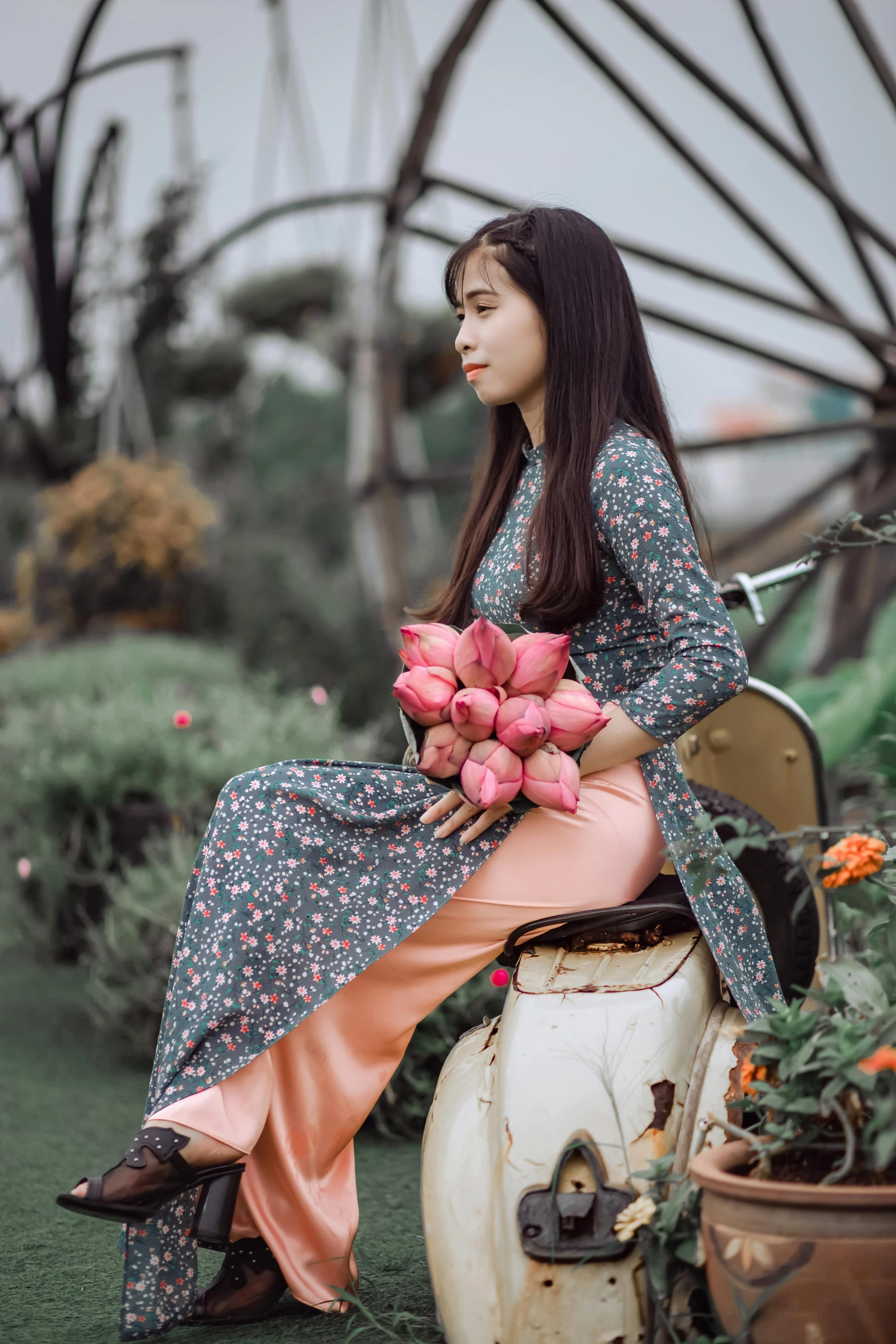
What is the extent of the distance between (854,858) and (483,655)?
422mm

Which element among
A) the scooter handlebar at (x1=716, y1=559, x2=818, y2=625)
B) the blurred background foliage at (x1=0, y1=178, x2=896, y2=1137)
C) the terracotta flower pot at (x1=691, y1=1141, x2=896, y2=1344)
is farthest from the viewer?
the blurred background foliage at (x1=0, y1=178, x2=896, y2=1137)

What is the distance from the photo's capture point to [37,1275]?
1812 millimetres

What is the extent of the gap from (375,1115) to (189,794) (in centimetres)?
138

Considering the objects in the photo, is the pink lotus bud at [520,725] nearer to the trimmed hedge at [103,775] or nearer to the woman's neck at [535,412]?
the woman's neck at [535,412]

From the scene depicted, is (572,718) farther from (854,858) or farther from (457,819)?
(854,858)

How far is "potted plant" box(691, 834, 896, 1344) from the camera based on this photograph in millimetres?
1075

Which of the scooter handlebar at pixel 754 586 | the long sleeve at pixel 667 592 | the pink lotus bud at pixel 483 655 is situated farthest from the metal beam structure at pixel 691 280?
the pink lotus bud at pixel 483 655

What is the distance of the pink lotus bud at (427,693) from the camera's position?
1.40 metres

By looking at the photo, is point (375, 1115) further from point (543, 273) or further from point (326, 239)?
point (326, 239)

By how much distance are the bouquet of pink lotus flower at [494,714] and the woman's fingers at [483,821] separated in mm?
80

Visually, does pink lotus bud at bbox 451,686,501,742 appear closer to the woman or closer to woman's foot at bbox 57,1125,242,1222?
the woman

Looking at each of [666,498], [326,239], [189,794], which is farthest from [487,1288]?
[326,239]

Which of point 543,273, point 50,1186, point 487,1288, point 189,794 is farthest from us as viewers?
point 189,794

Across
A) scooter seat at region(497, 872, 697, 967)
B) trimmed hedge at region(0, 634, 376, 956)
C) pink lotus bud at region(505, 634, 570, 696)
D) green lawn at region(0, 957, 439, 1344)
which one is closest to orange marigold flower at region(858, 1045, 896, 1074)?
scooter seat at region(497, 872, 697, 967)
